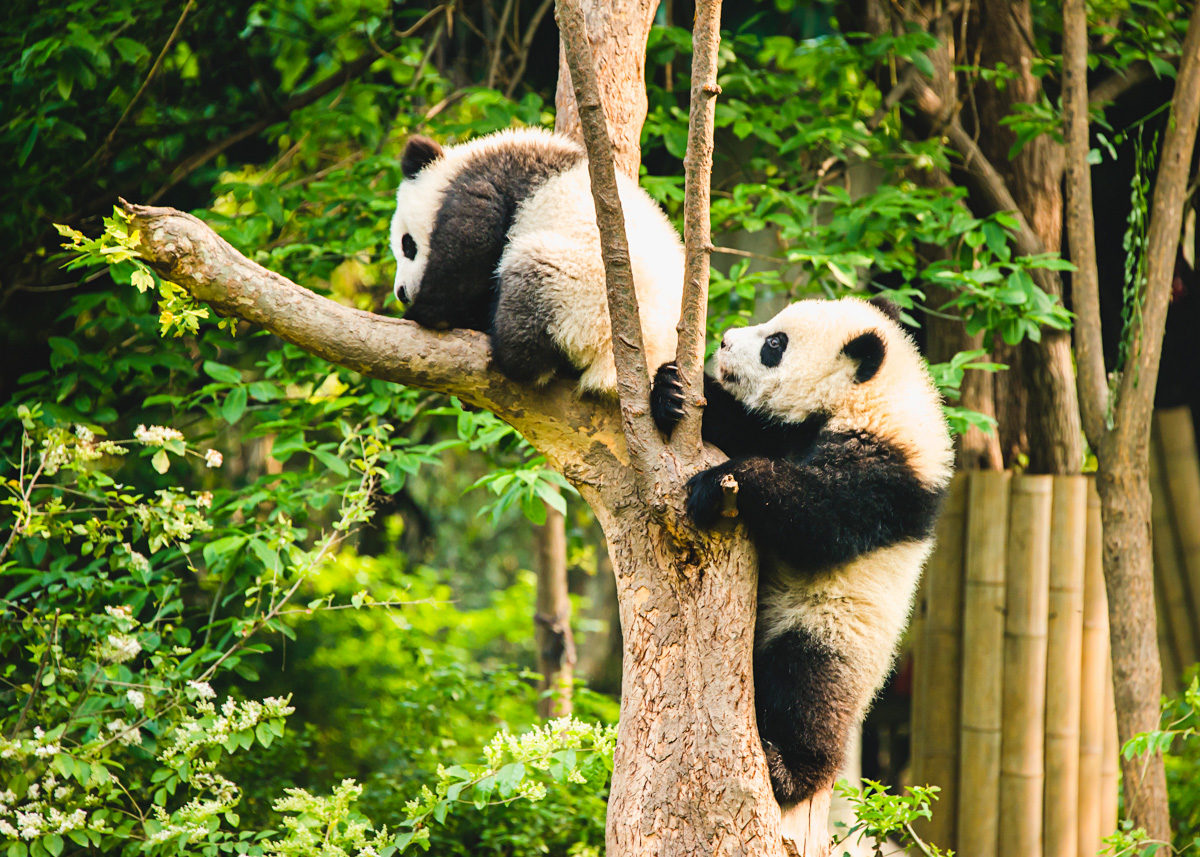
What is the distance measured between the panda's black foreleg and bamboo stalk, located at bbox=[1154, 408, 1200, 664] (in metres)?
4.69

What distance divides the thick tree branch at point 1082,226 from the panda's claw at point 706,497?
8.69 ft

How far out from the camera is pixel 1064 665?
4.89m

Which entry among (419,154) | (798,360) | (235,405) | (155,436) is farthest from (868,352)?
(155,436)

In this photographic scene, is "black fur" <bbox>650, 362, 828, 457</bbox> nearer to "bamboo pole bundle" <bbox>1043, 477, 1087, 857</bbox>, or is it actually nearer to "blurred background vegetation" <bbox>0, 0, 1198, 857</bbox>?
"blurred background vegetation" <bbox>0, 0, 1198, 857</bbox>

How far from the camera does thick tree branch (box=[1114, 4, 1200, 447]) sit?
426cm

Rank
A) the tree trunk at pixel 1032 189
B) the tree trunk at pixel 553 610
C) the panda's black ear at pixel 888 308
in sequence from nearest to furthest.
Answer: the panda's black ear at pixel 888 308, the tree trunk at pixel 1032 189, the tree trunk at pixel 553 610

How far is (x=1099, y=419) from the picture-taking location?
4.36m

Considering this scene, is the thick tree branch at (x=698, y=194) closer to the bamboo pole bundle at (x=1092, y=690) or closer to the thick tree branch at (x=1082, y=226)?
the thick tree branch at (x=1082, y=226)

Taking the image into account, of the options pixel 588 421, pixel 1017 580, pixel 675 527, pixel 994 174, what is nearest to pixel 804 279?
pixel 994 174

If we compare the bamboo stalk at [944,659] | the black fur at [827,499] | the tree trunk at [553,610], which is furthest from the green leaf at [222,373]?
the bamboo stalk at [944,659]

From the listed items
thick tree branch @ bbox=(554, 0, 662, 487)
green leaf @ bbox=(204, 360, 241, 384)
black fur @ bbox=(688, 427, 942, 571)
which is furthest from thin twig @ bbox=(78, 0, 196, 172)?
black fur @ bbox=(688, 427, 942, 571)

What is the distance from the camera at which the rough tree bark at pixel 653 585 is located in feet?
8.03

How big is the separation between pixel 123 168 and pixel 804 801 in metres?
4.62

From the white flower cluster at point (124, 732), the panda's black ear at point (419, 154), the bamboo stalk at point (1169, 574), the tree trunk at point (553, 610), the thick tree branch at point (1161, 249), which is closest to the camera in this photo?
the white flower cluster at point (124, 732)
